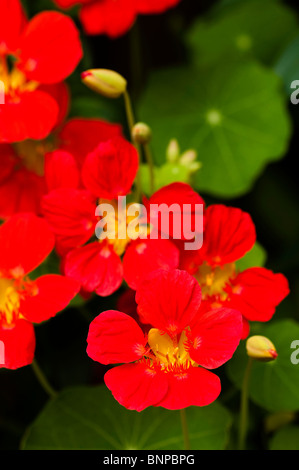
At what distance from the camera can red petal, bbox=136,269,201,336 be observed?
2.20ft

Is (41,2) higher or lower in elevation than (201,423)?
higher

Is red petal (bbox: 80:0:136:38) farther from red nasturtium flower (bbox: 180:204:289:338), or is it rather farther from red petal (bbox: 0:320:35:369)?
red petal (bbox: 0:320:35:369)

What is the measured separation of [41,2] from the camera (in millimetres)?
1224

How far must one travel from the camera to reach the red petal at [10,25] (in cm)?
92

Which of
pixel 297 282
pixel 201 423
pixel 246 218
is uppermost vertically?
pixel 246 218

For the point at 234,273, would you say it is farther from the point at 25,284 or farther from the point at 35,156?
the point at 35,156

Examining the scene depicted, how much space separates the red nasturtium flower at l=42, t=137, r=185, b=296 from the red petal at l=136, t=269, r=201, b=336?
A: 0.08m

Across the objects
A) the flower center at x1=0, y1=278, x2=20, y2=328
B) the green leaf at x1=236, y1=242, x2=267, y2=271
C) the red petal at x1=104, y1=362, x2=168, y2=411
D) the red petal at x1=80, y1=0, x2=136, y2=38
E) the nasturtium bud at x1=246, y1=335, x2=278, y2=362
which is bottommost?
the green leaf at x1=236, y1=242, x2=267, y2=271

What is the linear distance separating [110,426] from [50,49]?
21.8 inches

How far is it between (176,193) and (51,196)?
16 cm

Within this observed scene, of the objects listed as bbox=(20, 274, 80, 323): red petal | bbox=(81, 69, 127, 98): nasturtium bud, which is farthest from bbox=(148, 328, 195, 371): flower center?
bbox=(81, 69, 127, 98): nasturtium bud

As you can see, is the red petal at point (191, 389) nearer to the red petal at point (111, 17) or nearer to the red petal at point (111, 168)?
the red petal at point (111, 168)
